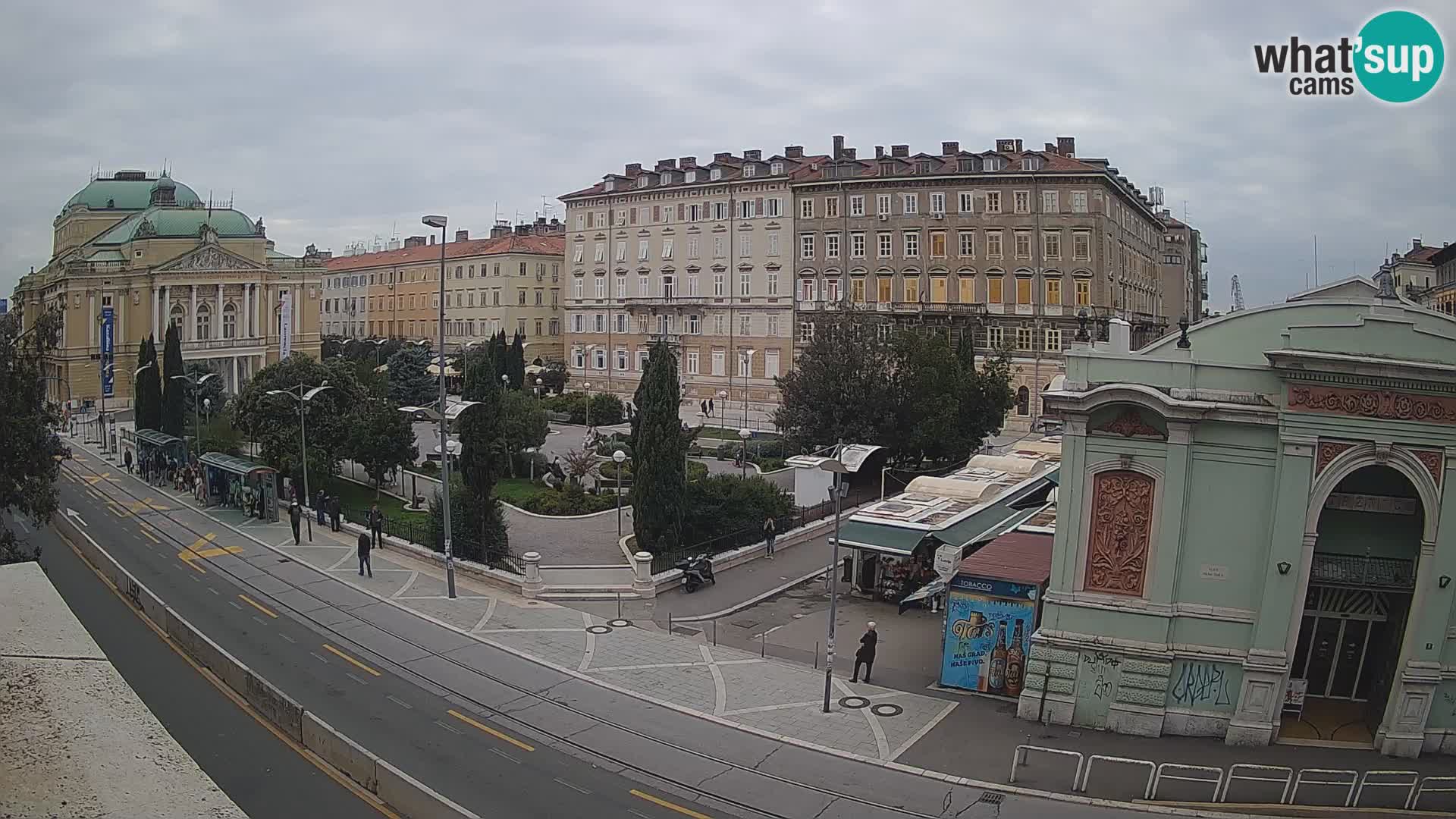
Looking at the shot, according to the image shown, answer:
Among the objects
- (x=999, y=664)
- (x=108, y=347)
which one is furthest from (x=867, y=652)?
(x=108, y=347)

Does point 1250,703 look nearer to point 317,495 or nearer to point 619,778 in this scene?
point 619,778

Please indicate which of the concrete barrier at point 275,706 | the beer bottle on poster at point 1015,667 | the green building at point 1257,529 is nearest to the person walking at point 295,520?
the concrete barrier at point 275,706

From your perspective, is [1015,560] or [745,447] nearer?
[1015,560]

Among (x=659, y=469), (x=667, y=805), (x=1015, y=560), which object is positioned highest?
(x=659, y=469)

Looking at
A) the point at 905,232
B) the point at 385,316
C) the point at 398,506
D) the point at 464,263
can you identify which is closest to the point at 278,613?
the point at 398,506

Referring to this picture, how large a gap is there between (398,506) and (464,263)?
202 ft

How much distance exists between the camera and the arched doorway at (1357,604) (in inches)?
782

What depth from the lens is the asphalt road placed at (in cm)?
1683

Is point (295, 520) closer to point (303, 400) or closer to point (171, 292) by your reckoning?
point (303, 400)

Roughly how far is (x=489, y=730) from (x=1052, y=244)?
53262 mm

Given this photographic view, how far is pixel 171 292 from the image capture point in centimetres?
8644

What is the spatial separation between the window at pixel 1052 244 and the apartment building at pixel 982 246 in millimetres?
64

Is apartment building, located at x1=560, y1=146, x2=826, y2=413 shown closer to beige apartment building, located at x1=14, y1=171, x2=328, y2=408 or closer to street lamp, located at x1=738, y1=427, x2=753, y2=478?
street lamp, located at x1=738, y1=427, x2=753, y2=478

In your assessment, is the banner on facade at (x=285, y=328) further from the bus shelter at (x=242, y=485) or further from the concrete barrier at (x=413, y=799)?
the concrete barrier at (x=413, y=799)
